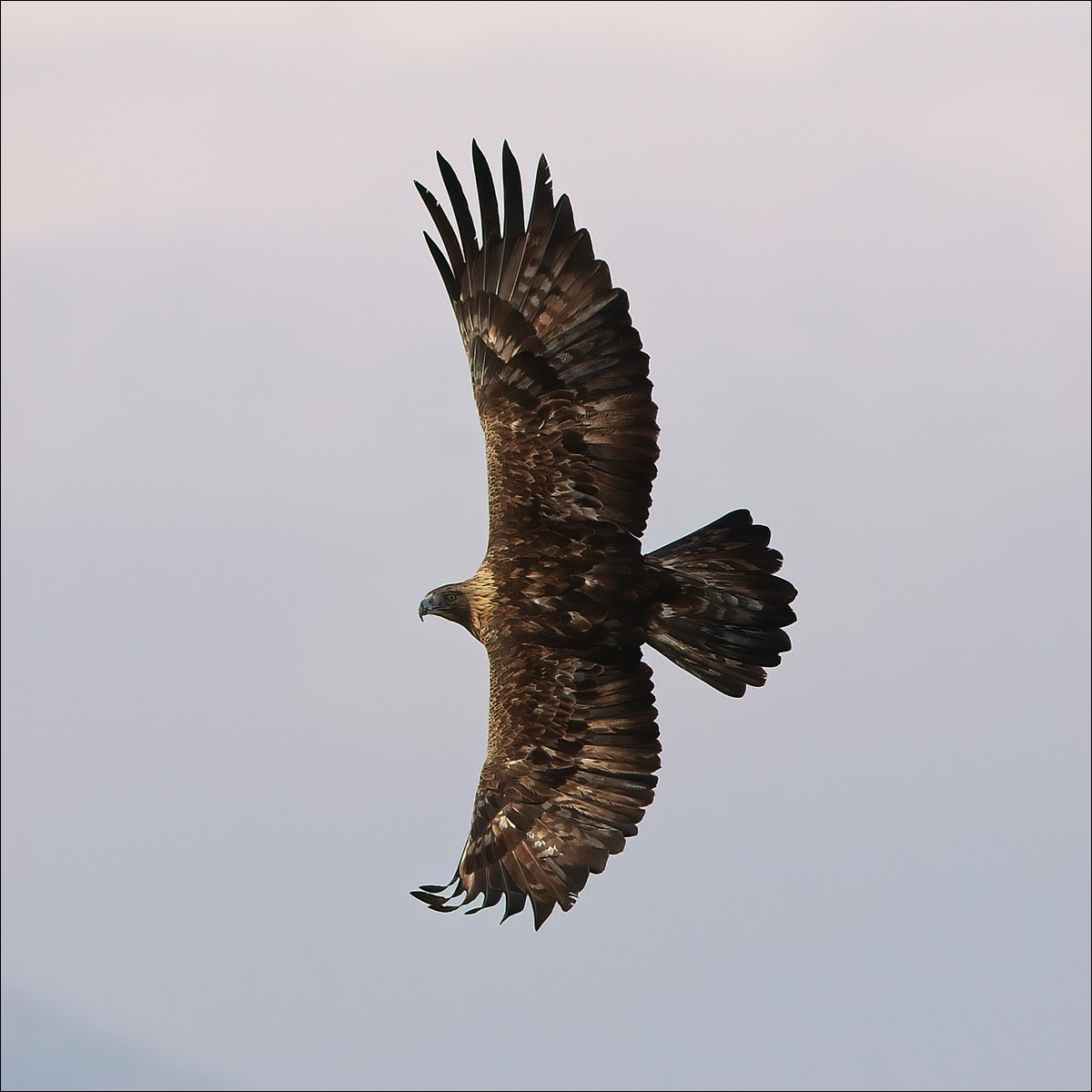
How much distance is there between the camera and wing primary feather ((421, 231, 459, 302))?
16188 mm

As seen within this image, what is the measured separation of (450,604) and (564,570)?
95 cm

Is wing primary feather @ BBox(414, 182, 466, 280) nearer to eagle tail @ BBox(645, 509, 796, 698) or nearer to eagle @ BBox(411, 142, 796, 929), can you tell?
eagle @ BBox(411, 142, 796, 929)

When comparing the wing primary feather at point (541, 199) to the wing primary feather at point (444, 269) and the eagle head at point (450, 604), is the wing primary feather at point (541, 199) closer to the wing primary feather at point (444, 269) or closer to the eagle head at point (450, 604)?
the wing primary feather at point (444, 269)

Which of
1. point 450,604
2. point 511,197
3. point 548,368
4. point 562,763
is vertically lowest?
point 562,763

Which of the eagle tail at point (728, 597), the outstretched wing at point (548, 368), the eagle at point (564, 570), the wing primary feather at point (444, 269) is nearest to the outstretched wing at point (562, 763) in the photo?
the eagle at point (564, 570)

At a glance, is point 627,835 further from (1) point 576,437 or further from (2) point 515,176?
(2) point 515,176

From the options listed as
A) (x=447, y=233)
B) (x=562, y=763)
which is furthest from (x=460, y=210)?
(x=562, y=763)

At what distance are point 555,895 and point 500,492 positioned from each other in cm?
255

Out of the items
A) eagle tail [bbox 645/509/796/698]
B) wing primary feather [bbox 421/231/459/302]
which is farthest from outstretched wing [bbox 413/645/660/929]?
wing primary feather [bbox 421/231/459/302]

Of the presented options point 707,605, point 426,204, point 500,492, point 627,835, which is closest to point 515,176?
point 426,204

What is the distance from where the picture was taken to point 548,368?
15750mm

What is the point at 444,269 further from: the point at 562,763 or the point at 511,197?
the point at 562,763

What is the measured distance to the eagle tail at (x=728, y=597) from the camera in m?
16.1

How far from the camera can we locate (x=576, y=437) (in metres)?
15.7
